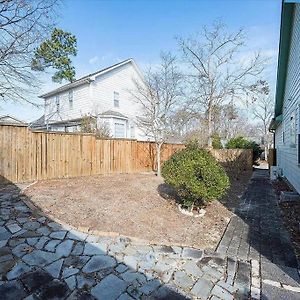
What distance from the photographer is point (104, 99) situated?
57.3ft

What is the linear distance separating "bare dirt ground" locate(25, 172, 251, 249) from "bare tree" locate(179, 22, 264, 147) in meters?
13.1

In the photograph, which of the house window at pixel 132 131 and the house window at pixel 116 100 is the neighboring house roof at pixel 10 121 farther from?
the house window at pixel 132 131

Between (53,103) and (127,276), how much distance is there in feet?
62.1

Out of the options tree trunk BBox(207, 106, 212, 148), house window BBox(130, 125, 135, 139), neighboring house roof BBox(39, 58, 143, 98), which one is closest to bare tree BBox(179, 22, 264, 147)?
tree trunk BBox(207, 106, 212, 148)

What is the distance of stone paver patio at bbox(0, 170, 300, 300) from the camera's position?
9.04 ft

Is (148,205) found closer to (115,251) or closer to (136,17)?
(115,251)

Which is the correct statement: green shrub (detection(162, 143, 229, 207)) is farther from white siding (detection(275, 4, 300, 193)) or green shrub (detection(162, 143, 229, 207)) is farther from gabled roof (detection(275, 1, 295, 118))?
gabled roof (detection(275, 1, 295, 118))

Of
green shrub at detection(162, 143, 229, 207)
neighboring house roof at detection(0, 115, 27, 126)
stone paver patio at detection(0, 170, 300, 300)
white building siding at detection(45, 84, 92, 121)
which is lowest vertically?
stone paver patio at detection(0, 170, 300, 300)

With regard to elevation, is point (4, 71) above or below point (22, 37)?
below

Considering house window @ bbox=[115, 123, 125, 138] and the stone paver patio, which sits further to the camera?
house window @ bbox=[115, 123, 125, 138]

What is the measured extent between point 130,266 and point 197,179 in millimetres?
2590

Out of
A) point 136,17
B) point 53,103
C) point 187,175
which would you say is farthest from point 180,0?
point 53,103

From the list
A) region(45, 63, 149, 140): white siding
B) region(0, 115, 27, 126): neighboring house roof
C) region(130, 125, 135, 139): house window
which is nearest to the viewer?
region(0, 115, 27, 126): neighboring house roof

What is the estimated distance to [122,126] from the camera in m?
17.6
